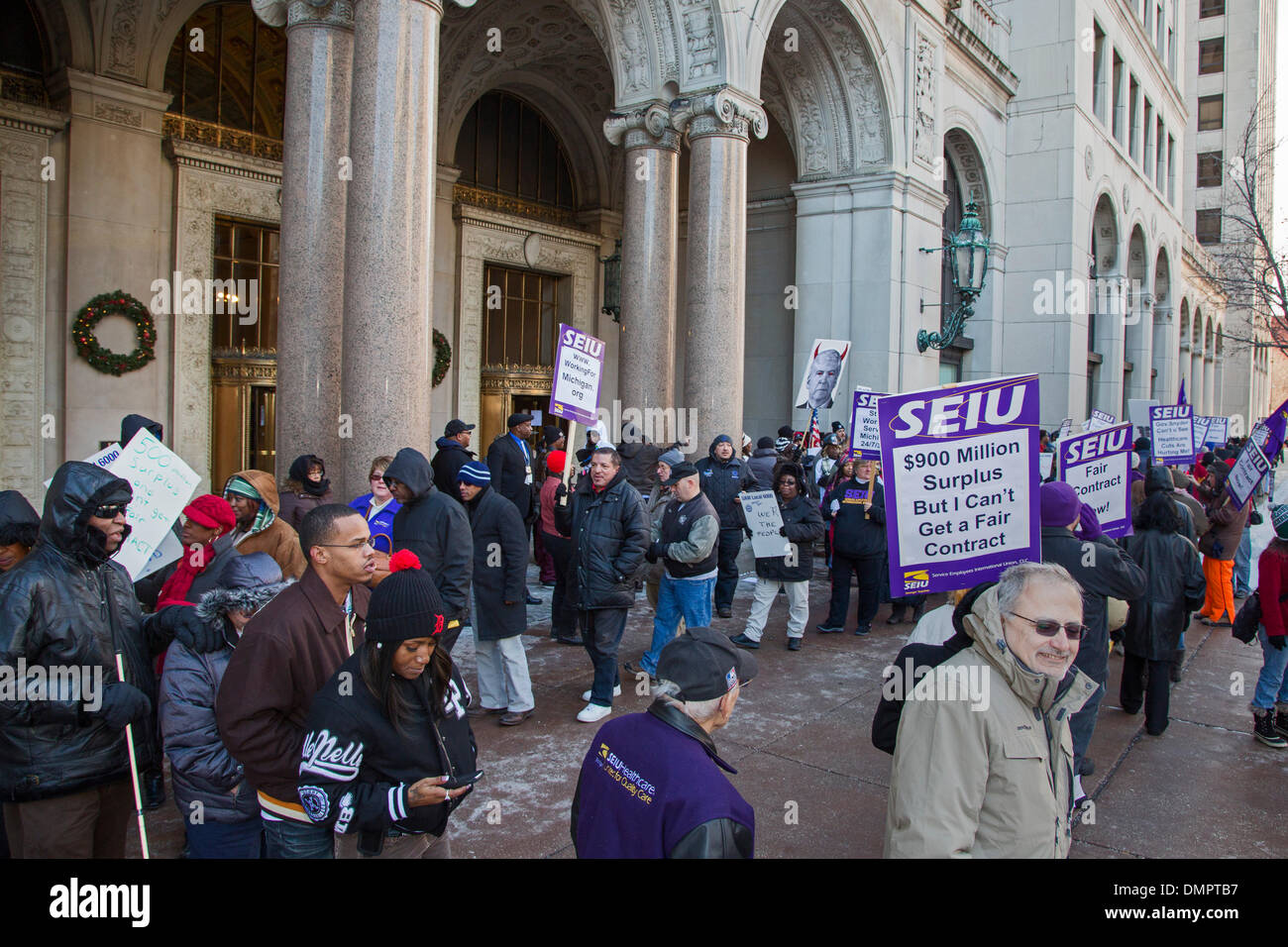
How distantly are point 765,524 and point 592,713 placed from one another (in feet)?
9.72

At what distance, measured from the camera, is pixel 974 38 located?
19.0 metres

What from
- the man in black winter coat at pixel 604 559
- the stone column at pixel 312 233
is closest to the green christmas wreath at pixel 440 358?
the stone column at pixel 312 233

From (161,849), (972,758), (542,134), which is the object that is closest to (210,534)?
(161,849)

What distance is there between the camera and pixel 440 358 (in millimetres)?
15977

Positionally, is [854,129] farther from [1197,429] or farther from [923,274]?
[1197,429]

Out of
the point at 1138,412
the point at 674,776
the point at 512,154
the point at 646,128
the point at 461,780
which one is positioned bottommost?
the point at 461,780

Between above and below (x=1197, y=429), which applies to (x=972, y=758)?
below

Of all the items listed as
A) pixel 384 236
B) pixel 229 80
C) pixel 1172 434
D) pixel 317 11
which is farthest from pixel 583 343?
pixel 1172 434

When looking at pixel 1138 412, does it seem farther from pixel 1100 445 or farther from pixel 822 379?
pixel 1100 445

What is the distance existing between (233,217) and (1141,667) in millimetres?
12952

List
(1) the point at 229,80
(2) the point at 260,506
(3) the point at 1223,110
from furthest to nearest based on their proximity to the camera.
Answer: (3) the point at 1223,110, (1) the point at 229,80, (2) the point at 260,506

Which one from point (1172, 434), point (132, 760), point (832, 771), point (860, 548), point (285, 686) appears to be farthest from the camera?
point (1172, 434)

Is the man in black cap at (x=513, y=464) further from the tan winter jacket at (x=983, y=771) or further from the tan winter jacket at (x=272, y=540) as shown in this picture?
the tan winter jacket at (x=983, y=771)

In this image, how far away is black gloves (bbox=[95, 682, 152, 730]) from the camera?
3.04 meters
